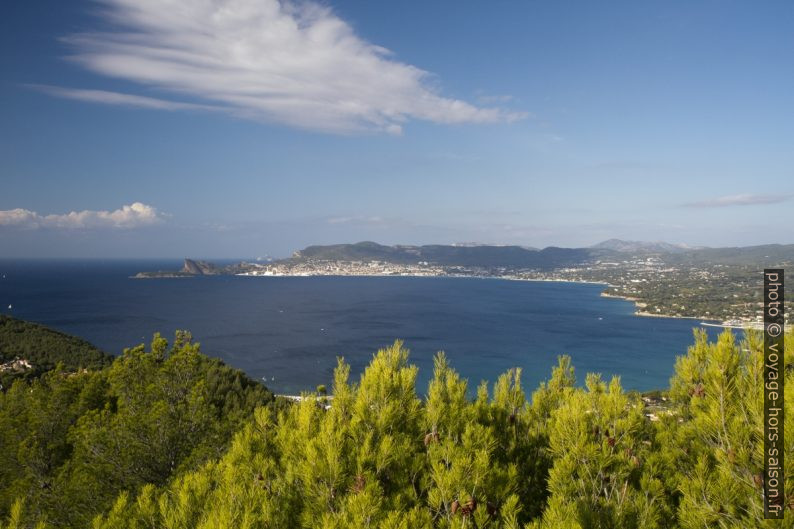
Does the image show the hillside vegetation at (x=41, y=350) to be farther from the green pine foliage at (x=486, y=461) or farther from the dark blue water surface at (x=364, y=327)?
the green pine foliage at (x=486, y=461)

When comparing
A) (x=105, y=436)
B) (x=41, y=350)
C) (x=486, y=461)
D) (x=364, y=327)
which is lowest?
(x=364, y=327)

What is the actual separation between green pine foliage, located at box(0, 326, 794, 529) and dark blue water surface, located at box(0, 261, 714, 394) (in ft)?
147

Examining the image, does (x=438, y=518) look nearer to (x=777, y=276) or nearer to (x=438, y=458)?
(x=438, y=458)

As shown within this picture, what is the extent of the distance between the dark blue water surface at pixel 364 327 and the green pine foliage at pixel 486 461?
147 ft

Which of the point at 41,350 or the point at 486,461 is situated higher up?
the point at 486,461

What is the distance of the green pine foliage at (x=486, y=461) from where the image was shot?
157 inches

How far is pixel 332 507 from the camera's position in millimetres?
4273

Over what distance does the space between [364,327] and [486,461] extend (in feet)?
258

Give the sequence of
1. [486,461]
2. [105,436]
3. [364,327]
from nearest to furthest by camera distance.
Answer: [486,461], [105,436], [364,327]

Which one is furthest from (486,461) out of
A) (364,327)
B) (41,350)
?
(364,327)

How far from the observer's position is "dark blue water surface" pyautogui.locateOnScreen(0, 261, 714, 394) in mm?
58594

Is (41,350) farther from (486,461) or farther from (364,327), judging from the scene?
(486,461)

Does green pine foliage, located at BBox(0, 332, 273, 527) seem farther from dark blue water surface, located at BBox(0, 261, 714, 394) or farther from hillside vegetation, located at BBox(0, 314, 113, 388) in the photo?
dark blue water surface, located at BBox(0, 261, 714, 394)

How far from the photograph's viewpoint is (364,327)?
82.0 m
